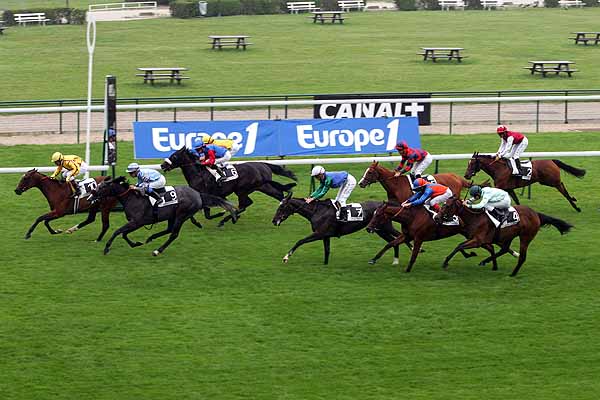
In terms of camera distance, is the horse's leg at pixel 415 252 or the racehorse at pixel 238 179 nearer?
the horse's leg at pixel 415 252

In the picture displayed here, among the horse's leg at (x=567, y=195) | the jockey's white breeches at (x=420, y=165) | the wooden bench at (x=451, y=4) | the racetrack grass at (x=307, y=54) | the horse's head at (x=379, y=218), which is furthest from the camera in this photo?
the wooden bench at (x=451, y=4)

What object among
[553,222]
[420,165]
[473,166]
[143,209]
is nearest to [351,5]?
[473,166]

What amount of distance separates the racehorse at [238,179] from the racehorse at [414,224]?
10.6ft

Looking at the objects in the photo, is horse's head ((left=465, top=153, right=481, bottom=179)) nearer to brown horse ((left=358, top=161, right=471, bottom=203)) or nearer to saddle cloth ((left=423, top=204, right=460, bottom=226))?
brown horse ((left=358, top=161, right=471, bottom=203))

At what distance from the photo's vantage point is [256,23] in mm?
48844

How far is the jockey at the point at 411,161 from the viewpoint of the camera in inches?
709

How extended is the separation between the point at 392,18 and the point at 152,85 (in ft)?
63.9

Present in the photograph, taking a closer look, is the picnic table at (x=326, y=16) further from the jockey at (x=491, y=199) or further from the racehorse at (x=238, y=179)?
the jockey at (x=491, y=199)

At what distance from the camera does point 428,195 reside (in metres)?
15.9

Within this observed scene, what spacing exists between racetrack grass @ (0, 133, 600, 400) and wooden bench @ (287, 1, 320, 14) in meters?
35.4

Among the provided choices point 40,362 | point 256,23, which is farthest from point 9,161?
point 256,23

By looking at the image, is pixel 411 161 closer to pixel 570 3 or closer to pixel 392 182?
pixel 392 182

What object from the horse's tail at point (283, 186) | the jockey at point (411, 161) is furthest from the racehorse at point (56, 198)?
the jockey at point (411, 161)

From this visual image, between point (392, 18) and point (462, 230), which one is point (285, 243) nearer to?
point (462, 230)
